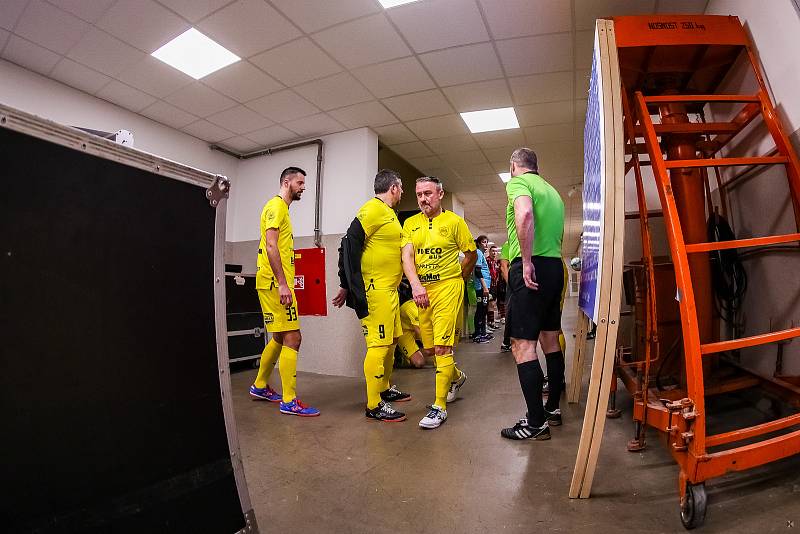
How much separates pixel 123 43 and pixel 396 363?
408 centimetres

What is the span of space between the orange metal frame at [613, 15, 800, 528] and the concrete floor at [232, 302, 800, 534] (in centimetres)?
19

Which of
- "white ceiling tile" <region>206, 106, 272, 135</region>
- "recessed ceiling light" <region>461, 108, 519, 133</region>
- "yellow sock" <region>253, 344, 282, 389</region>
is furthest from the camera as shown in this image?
"recessed ceiling light" <region>461, 108, 519, 133</region>

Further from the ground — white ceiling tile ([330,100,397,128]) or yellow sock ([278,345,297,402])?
white ceiling tile ([330,100,397,128])

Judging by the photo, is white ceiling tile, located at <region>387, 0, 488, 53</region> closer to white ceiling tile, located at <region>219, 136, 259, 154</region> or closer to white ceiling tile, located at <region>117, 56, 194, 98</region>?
white ceiling tile, located at <region>117, 56, 194, 98</region>

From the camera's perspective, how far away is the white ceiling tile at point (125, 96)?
12.4 ft

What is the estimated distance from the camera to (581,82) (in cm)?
372

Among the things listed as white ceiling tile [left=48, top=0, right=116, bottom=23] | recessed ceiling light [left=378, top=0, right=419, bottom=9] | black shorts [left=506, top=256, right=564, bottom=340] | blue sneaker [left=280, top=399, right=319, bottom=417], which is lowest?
blue sneaker [left=280, top=399, right=319, bottom=417]

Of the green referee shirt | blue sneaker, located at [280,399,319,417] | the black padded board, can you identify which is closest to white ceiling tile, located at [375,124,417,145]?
the green referee shirt

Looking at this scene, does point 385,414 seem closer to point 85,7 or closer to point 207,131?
point 85,7

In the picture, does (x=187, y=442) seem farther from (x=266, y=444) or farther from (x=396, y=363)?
(x=396, y=363)

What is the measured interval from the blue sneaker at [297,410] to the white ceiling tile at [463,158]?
4.28 meters

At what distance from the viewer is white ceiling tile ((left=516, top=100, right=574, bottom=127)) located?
421 cm

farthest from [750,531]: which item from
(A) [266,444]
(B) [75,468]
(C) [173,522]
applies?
(A) [266,444]

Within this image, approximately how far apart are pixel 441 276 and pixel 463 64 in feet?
7.05
